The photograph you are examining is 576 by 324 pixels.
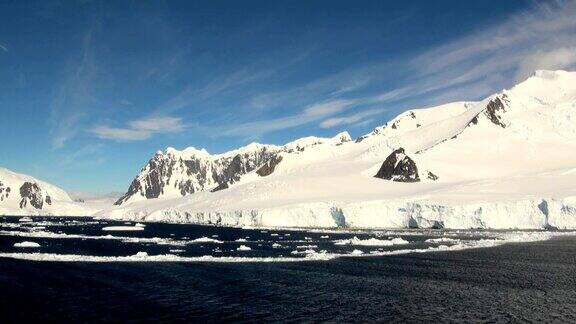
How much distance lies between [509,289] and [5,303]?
3811 cm

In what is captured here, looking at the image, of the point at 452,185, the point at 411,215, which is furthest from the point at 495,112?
the point at 411,215

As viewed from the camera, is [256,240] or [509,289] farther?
[256,240]

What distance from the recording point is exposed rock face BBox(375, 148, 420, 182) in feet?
498

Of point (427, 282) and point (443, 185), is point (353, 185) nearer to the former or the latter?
point (443, 185)

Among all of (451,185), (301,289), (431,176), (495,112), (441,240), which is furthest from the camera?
(495,112)

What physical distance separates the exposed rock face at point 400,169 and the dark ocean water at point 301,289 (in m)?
85.9

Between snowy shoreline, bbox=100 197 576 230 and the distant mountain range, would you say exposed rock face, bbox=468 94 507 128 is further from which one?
snowy shoreline, bbox=100 197 576 230

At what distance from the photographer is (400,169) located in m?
155

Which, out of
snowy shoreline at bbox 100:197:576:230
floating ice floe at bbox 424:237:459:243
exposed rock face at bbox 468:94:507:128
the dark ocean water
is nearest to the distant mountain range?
snowy shoreline at bbox 100:197:576:230

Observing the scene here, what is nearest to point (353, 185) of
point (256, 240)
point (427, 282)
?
point (256, 240)

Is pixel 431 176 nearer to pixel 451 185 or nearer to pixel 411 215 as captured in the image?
pixel 451 185

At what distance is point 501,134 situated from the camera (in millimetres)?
174250

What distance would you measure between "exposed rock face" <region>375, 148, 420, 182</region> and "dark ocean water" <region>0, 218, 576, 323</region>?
85898 mm

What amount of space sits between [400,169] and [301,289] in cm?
11739
